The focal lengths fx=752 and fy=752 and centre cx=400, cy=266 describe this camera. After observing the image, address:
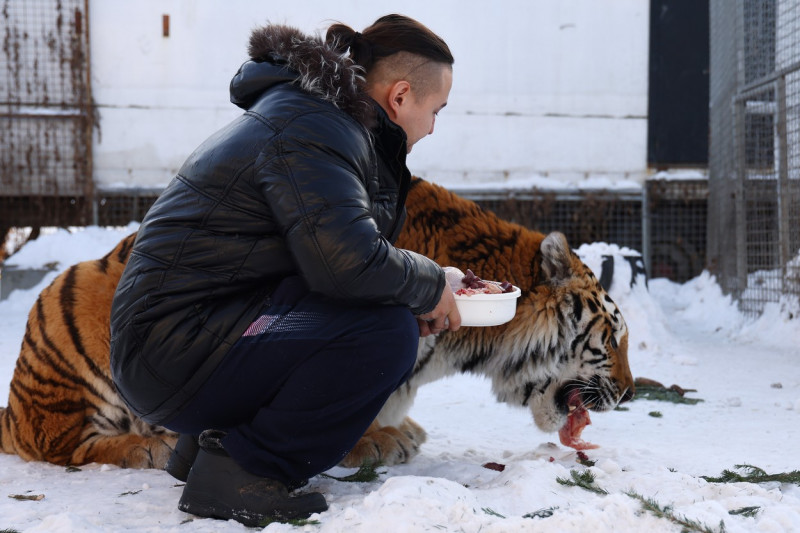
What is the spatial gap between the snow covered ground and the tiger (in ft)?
0.35

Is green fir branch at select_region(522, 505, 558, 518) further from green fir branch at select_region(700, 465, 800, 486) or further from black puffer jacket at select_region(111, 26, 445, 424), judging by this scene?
green fir branch at select_region(700, 465, 800, 486)

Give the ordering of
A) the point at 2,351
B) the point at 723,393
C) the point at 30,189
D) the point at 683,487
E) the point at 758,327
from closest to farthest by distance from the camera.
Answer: the point at 683,487
the point at 723,393
the point at 2,351
the point at 758,327
the point at 30,189

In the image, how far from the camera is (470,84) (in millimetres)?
9391

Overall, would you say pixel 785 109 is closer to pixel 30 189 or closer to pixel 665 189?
pixel 665 189

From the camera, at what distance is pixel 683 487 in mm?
2264

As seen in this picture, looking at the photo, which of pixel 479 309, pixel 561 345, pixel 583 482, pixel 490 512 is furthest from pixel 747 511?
pixel 561 345

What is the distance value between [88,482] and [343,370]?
1075 mm

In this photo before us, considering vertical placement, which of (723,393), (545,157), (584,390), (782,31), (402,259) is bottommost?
(723,393)

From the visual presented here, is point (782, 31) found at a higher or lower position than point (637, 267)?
higher

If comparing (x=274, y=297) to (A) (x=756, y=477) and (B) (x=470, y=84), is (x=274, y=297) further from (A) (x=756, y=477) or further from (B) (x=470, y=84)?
(B) (x=470, y=84)

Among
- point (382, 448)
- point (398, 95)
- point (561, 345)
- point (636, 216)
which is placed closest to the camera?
point (398, 95)

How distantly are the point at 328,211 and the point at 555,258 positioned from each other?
135 centimetres

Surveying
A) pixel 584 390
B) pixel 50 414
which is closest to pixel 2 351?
pixel 50 414

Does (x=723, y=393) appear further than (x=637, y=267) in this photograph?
No
